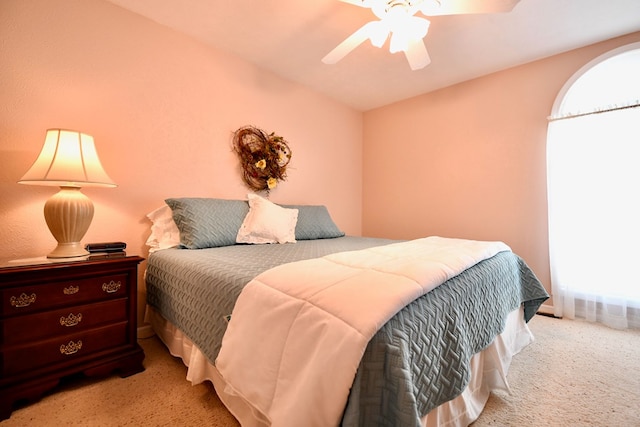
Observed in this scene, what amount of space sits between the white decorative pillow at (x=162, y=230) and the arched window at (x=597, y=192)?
3205 mm

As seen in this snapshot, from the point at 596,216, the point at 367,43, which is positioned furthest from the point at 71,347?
the point at 596,216

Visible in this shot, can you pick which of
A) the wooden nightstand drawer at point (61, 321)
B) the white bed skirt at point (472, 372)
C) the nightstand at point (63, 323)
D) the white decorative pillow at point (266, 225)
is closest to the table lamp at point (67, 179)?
the nightstand at point (63, 323)

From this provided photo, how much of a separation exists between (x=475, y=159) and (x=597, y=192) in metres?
0.99

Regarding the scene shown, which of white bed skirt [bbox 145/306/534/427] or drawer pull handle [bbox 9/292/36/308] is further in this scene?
drawer pull handle [bbox 9/292/36/308]

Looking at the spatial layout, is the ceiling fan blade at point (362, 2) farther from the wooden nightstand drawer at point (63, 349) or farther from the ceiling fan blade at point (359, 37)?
the wooden nightstand drawer at point (63, 349)

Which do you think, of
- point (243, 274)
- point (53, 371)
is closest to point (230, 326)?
point (243, 274)

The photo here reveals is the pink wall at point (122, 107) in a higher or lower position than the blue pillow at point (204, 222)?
higher

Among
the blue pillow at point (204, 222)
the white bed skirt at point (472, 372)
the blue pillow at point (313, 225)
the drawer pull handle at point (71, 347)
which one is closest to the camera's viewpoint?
the white bed skirt at point (472, 372)

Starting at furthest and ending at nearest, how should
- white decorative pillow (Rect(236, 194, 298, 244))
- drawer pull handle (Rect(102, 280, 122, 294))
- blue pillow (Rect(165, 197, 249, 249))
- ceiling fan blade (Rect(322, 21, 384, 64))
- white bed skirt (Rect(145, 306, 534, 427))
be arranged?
white decorative pillow (Rect(236, 194, 298, 244)) < blue pillow (Rect(165, 197, 249, 249)) < ceiling fan blade (Rect(322, 21, 384, 64)) < drawer pull handle (Rect(102, 280, 122, 294)) < white bed skirt (Rect(145, 306, 534, 427))

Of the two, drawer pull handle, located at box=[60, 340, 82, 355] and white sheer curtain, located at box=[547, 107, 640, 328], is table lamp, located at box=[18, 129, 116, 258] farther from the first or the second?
white sheer curtain, located at box=[547, 107, 640, 328]

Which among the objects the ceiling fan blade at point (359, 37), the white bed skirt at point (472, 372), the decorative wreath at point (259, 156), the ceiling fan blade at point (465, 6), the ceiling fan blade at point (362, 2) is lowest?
the white bed skirt at point (472, 372)

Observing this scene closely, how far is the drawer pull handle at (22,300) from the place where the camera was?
1195 millimetres

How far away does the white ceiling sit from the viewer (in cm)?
186

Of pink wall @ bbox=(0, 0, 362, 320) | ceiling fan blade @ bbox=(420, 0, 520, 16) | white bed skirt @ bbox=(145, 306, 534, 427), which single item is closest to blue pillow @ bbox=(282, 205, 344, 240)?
pink wall @ bbox=(0, 0, 362, 320)
